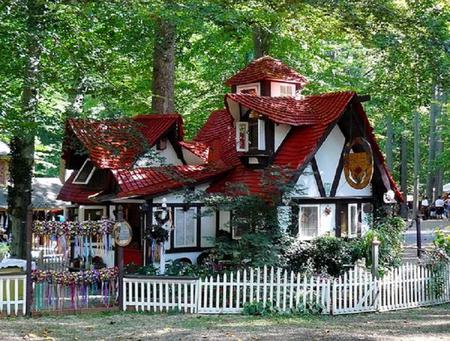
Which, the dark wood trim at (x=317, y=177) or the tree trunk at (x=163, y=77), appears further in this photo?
the tree trunk at (x=163, y=77)

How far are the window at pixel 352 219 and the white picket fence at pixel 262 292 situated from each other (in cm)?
567

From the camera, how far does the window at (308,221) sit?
19.6m

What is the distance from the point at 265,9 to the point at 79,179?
29.9ft

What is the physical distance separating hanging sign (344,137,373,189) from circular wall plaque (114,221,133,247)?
8.20m

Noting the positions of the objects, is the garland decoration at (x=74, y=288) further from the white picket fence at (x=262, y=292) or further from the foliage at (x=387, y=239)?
the foliage at (x=387, y=239)

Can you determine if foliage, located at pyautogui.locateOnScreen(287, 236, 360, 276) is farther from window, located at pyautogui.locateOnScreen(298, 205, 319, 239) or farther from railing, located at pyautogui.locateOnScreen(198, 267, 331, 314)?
railing, located at pyautogui.locateOnScreen(198, 267, 331, 314)

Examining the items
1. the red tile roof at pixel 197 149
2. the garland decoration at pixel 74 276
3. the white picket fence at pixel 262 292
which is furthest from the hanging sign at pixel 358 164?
the garland decoration at pixel 74 276

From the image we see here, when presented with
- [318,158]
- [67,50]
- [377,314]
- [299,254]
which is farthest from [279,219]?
[67,50]

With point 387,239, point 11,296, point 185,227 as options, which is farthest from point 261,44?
point 11,296

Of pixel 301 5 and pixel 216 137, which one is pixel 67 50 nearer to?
pixel 301 5

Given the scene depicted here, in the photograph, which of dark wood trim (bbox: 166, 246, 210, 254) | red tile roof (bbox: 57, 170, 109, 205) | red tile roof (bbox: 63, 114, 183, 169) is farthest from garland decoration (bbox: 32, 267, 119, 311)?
red tile roof (bbox: 57, 170, 109, 205)

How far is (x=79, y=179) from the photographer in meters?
21.9

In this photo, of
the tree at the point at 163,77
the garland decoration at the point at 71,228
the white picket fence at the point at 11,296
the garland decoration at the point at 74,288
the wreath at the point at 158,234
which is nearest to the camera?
the white picket fence at the point at 11,296

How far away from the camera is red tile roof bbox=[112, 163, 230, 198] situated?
18266 millimetres
